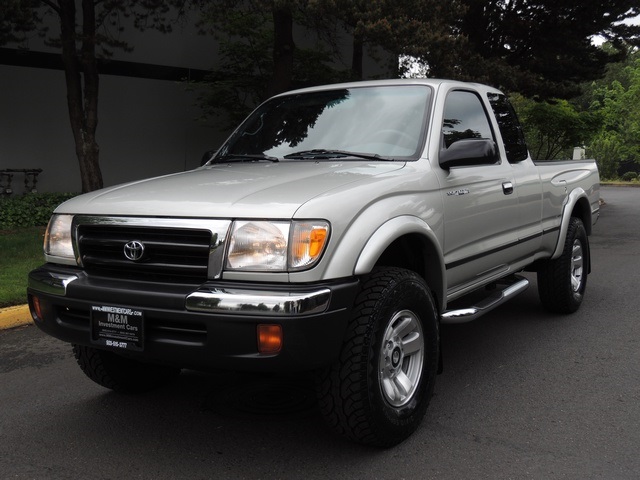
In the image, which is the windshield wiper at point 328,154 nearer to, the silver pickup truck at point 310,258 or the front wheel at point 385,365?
the silver pickup truck at point 310,258

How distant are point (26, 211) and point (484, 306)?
370 inches

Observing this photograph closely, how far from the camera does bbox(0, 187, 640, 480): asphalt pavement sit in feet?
A: 10.7

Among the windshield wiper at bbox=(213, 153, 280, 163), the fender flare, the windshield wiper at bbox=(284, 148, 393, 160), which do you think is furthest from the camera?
the fender flare

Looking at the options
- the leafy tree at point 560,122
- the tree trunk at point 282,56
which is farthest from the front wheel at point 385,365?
the leafy tree at point 560,122

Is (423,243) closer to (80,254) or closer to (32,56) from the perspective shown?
(80,254)

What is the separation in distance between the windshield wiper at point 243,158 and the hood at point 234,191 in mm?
294

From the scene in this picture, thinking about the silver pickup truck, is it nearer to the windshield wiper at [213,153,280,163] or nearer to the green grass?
the windshield wiper at [213,153,280,163]

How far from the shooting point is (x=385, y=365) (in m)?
3.42

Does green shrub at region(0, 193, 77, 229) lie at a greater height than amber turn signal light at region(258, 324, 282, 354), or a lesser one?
lesser

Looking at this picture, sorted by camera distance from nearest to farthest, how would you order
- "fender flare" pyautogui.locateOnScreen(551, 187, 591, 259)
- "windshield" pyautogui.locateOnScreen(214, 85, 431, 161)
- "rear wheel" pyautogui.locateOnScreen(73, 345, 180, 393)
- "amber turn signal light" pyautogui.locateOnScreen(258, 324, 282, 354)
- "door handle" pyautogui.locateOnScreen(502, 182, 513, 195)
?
"amber turn signal light" pyautogui.locateOnScreen(258, 324, 282, 354), "rear wheel" pyautogui.locateOnScreen(73, 345, 180, 393), "windshield" pyautogui.locateOnScreen(214, 85, 431, 161), "door handle" pyautogui.locateOnScreen(502, 182, 513, 195), "fender flare" pyautogui.locateOnScreen(551, 187, 591, 259)

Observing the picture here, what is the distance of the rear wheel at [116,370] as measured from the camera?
3967mm

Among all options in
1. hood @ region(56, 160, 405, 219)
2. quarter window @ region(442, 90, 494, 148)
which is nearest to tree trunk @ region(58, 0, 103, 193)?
quarter window @ region(442, 90, 494, 148)

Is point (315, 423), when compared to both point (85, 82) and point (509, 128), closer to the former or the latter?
point (509, 128)

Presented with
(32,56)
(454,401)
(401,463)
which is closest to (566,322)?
(454,401)
